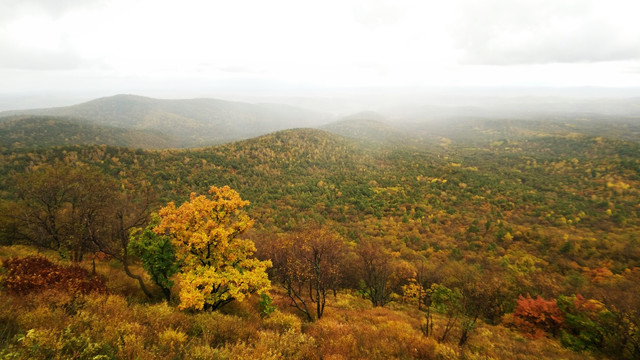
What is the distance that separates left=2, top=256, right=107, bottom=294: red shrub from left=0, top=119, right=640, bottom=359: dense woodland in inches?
3.1

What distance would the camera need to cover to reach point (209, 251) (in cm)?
1317

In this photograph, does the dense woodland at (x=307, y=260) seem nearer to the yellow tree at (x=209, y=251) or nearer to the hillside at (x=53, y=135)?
the yellow tree at (x=209, y=251)

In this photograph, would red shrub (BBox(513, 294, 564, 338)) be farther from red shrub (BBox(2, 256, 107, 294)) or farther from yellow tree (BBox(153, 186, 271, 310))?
red shrub (BBox(2, 256, 107, 294))

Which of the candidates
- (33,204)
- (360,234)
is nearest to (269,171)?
(360,234)

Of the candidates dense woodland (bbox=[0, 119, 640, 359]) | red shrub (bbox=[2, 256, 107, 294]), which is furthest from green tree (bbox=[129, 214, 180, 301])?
red shrub (bbox=[2, 256, 107, 294])

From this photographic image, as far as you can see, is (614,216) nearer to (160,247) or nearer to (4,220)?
(160,247)

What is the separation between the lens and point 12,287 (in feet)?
30.5

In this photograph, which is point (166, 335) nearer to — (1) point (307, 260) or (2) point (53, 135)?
(1) point (307, 260)

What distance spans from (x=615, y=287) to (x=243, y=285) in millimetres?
49131

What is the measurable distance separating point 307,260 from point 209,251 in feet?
21.9

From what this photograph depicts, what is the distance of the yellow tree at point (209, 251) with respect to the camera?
11.9 meters

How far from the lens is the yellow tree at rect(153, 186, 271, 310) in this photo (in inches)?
467

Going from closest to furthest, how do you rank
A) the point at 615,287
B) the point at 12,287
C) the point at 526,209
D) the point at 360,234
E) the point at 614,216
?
the point at 12,287 → the point at 615,287 → the point at 360,234 → the point at 614,216 → the point at 526,209

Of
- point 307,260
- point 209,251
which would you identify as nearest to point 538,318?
point 307,260
